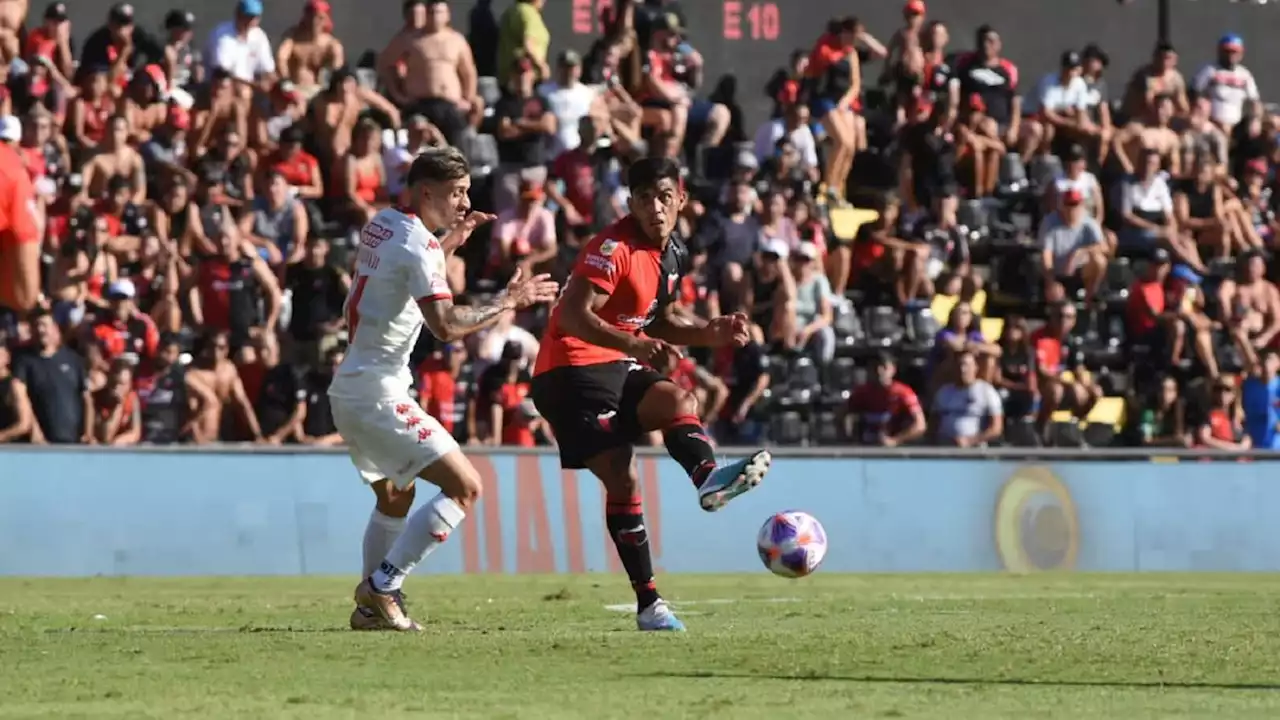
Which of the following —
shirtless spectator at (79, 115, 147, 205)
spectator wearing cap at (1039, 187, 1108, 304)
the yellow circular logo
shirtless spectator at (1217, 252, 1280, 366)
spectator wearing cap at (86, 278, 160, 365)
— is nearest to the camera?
spectator wearing cap at (86, 278, 160, 365)

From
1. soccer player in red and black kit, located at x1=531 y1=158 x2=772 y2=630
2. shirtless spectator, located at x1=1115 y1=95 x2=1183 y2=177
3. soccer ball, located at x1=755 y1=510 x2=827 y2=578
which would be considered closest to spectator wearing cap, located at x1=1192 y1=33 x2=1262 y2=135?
shirtless spectator, located at x1=1115 y1=95 x2=1183 y2=177

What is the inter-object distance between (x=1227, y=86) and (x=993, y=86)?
3.33 metres

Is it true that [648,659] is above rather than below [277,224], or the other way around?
below

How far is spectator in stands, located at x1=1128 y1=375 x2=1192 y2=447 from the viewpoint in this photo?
24109mm

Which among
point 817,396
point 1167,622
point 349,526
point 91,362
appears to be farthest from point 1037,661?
point 817,396

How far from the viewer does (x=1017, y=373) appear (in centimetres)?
2366

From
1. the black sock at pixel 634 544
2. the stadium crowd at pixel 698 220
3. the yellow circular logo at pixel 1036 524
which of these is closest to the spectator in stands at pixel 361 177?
the stadium crowd at pixel 698 220

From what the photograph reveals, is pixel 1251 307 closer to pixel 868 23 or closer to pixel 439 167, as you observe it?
pixel 868 23

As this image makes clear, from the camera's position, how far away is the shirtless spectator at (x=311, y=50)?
2397 cm

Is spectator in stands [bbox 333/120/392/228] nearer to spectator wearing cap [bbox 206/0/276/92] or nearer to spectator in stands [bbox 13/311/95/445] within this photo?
spectator wearing cap [bbox 206/0/276/92]

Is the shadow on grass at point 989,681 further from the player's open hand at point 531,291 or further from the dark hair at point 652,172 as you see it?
the dark hair at point 652,172

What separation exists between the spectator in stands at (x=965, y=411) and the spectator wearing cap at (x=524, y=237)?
Result: 4.15 metres

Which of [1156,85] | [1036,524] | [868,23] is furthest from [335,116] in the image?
[1156,85]

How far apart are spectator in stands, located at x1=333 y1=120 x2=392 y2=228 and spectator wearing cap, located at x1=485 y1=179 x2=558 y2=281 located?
1214 millimetres
